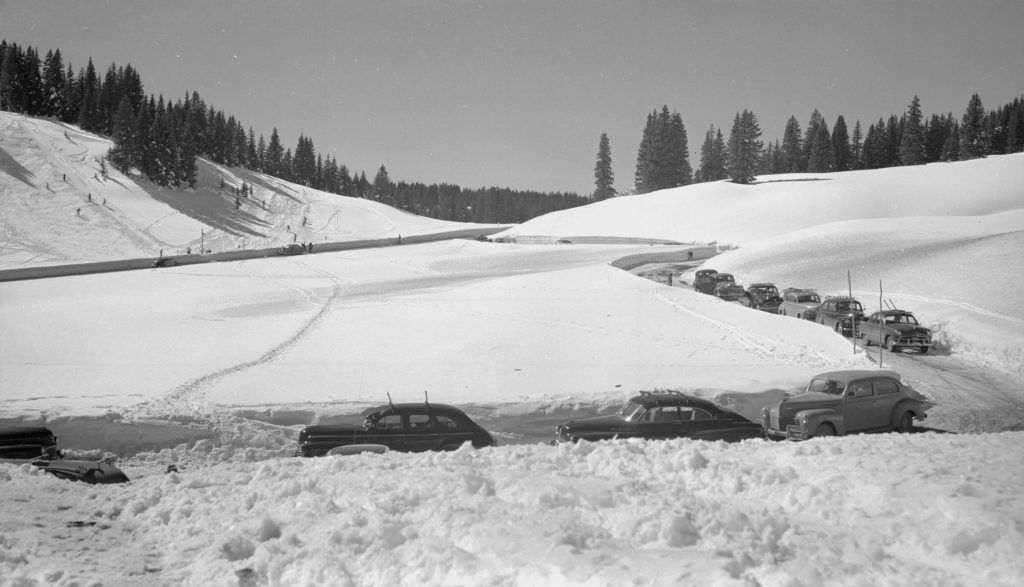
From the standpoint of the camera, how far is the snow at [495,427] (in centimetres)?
523

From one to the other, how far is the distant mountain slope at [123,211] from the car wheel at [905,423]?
58.9m

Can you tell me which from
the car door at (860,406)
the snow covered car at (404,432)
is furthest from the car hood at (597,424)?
the car door at (860,406)

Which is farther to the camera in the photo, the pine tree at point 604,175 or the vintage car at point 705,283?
the pine tree at point 604,175

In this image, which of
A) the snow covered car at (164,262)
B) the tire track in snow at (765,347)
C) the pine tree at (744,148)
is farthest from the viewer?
the pine tree at (744,148)

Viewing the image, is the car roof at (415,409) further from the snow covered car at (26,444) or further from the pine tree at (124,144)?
the pine tree at (124,144)

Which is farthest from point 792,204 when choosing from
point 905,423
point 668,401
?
point 668,401

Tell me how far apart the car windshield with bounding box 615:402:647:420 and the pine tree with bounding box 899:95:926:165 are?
→ 12685cm

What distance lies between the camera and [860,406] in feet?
43.3

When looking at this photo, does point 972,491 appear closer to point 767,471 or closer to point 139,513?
point 767,471

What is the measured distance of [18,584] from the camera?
5.17m

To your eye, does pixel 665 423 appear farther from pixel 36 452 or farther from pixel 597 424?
pixel 36 452

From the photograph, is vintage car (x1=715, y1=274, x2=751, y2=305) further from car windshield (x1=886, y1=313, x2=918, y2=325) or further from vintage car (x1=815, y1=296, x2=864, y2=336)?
car windshield (x1=886, y1=313, x2=918, y2=325)

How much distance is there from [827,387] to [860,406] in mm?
727

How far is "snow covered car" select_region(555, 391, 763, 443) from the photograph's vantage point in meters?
11.4
